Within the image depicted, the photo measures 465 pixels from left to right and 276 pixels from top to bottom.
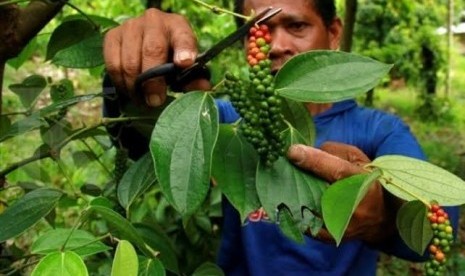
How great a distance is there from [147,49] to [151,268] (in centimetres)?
18

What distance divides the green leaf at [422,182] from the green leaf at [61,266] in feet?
0.72

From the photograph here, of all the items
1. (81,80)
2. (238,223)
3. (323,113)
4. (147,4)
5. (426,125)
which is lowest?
(426,125)

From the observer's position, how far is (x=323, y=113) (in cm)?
96

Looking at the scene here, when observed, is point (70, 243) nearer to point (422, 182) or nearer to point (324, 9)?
point (422, 182)

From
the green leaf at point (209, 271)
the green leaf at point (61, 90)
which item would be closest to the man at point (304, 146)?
the green leaf at point (209, 271)

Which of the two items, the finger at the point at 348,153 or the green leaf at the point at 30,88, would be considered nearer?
the finger at the point at 348,153

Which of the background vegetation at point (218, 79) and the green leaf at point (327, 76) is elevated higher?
the green leaf at point (327, 76)

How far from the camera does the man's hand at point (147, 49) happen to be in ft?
1.68

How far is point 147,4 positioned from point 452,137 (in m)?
3.52

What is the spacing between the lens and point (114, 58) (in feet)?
1.73

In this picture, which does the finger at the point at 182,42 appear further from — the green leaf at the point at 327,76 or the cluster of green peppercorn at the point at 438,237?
the cluster of green peppercorn at the point at 438,237

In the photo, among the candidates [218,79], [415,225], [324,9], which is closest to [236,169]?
[415,225]

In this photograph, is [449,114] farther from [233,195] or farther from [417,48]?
[233,195]

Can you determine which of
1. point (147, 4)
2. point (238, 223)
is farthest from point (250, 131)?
point (147, 4)
